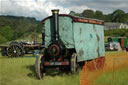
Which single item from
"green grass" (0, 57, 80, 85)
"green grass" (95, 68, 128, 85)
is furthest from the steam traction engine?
"green grass" (95, 68, 128, 85)

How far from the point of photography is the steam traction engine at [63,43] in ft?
36.4

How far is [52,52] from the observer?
436 inches

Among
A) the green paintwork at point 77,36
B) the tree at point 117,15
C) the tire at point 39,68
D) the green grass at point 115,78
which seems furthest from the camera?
the tree at point 117,15

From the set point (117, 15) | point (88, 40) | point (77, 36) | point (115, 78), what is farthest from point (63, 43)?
point (117, 15)

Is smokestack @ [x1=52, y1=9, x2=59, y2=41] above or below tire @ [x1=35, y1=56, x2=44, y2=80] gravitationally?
above

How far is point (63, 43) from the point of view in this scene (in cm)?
1137

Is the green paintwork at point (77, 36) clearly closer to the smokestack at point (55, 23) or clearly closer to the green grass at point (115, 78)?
the smokestack at point (55, 23)

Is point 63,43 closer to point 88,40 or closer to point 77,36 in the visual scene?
point 77,36

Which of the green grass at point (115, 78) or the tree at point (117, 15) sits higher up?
the tree at point (117, 15)

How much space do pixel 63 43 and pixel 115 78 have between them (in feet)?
13.8

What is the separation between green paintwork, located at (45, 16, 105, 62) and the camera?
11.4 meters

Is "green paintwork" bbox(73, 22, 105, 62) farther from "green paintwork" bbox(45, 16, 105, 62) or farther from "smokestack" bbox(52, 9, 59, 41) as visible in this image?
"smokestack" bbox(52, 9, 59, 41)

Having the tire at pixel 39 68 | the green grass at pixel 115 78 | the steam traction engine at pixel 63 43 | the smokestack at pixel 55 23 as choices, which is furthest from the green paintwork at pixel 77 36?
the green grass at pixel 115 78

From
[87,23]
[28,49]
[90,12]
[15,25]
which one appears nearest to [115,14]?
[90,12]
